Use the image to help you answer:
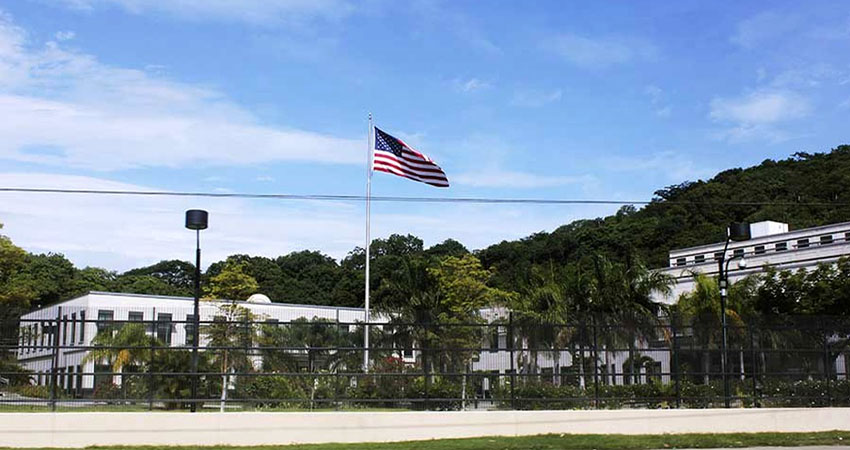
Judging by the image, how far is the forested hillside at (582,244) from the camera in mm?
82000

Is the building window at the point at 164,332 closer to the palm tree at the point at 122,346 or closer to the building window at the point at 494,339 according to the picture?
the palm tree at the point at 122,346

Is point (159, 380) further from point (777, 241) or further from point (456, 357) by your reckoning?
point (777, 241)

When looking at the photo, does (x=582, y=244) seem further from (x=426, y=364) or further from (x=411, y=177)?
(x=426, y=364)

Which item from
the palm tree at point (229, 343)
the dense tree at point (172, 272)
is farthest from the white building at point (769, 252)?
the dense tree at point (172, 272)

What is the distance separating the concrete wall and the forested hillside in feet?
150

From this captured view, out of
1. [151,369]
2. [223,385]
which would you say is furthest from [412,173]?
[151,369]

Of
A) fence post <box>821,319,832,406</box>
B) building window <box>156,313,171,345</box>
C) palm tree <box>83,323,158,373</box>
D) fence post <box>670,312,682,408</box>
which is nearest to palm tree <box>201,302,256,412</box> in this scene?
building window <box>156,313,171,345</box>

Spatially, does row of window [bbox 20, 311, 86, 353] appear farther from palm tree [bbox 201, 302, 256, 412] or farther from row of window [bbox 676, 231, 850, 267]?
row of window [bbox 676, 231, 850, 267]

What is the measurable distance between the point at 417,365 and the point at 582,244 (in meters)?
70.7

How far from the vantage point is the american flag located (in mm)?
28188

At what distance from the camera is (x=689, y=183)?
10975cm

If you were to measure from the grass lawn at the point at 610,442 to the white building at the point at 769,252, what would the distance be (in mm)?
38617

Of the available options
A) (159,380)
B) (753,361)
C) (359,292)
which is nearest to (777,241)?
(359,292)

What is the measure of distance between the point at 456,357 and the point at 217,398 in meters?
5.74
